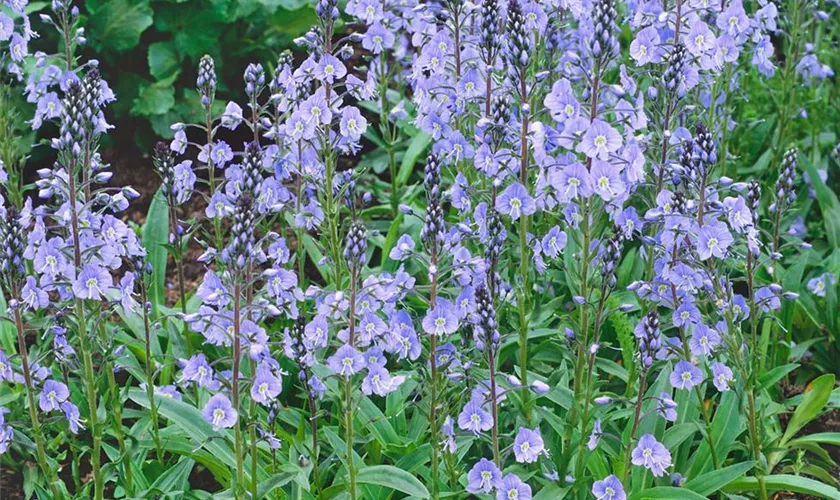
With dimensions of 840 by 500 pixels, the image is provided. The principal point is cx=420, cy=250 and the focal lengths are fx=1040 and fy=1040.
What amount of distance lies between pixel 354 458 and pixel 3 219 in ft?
5.95

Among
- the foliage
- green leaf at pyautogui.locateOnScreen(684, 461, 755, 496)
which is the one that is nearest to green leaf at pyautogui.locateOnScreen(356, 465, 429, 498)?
the foliage

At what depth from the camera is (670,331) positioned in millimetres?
6148

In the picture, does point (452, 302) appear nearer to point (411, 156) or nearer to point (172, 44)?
point (411, 156)

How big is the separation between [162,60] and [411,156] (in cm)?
223

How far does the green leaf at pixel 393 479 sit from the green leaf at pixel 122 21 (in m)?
4.70

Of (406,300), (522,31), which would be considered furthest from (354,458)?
(522,31)

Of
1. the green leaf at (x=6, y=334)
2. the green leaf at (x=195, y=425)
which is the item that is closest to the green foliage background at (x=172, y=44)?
the green leaf at (x=6, y=334)

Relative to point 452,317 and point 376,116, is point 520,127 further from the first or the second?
point 376,116

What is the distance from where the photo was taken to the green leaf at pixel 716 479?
456 cm

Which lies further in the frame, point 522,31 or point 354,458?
point 354,458

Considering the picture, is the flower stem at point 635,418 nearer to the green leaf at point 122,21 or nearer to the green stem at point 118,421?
the green stem at point 118,421

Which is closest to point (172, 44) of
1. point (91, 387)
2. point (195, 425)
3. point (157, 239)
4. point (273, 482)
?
point (157, 239)

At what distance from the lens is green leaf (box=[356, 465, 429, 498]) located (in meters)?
4.30

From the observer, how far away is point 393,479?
4.41 m
